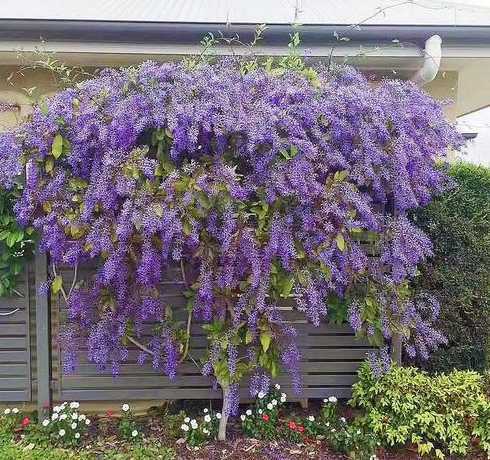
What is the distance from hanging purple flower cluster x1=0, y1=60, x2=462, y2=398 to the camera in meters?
3.22

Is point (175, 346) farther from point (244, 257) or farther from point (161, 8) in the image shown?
point (161, 8)

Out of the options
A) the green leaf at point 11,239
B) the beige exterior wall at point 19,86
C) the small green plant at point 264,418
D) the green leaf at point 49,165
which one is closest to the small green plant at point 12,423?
the green leaf at point 11,239

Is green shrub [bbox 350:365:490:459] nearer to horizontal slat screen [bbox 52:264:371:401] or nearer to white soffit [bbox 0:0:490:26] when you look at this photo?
horizontal slat screen [bbox 52:264:371:401]

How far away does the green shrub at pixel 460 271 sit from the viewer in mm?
4098

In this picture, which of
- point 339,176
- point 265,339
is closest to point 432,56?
point 339,176

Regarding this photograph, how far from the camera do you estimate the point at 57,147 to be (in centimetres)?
337

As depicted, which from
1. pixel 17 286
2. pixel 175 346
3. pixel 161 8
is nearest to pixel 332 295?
pixel 175 346

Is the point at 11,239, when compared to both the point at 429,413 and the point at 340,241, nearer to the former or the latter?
the point at 340,241

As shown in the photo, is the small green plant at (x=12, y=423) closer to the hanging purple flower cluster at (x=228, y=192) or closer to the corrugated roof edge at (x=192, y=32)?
the hanging purple flower cluster at (x=228, y=192)

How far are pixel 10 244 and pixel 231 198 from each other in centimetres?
161

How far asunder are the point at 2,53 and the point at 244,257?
128 inches

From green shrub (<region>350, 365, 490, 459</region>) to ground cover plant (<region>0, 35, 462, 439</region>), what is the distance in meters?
0.22

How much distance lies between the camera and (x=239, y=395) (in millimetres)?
4004

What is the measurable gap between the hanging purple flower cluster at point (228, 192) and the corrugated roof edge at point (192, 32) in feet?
4.25
